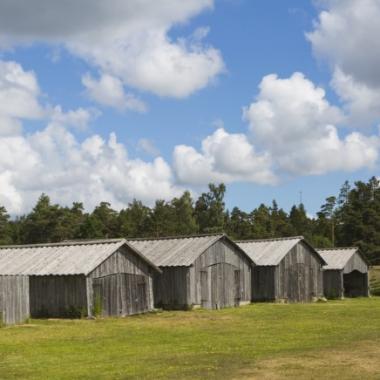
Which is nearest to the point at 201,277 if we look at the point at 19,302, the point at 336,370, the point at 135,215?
the point at 19,302

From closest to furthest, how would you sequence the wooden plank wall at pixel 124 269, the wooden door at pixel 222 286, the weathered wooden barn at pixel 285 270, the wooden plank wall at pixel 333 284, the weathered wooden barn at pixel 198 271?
the wooden plank wall at pixel 124 269, the weathered wooden barn at pixel 198 271, the wooden door at pixel 222 286, the weathered wooden barn at pixel 285 270, the wooden plank wall at pixel 333 284

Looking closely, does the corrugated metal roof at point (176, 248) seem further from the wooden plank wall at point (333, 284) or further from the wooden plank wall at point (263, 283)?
the wooden plank wall at point (333, 284)

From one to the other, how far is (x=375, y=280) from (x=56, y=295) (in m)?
50.9

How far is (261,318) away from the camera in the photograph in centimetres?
3678

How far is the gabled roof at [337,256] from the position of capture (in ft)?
205

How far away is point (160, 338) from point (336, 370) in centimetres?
1049

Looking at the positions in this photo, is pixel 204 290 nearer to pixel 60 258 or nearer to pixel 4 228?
pixel 60 258

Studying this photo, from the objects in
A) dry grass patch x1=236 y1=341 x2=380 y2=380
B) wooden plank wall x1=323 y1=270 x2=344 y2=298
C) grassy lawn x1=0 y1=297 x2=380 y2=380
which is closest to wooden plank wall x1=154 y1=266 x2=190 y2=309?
grassy lawn x1=0 y1=297 x2=380 y2=380

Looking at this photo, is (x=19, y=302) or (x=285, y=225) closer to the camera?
(x=19, y=302)

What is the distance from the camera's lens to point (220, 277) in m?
48.4

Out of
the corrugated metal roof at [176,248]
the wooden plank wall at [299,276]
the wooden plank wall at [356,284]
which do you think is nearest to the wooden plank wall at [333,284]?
the wooden plank wall at [299,276]

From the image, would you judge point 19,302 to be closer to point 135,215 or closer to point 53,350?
point 53,350

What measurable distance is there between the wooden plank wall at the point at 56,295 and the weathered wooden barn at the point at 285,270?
1969cm

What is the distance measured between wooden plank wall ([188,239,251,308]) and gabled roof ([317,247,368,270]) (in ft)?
44.0
